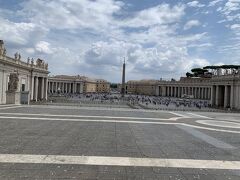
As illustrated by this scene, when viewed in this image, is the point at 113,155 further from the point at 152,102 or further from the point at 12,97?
the point at 152,102

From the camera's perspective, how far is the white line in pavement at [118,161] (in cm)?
1029

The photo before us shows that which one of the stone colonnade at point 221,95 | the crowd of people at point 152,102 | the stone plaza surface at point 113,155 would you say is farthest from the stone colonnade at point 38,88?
the stone plaza surface at point 113,155

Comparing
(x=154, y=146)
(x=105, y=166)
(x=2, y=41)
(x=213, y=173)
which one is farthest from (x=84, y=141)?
(x=2, y=41)

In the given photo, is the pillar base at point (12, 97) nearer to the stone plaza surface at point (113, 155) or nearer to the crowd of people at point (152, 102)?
the stone plaza surface at point (113, 155)

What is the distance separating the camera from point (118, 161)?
10.7 m

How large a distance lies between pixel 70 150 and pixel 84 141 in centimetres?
215

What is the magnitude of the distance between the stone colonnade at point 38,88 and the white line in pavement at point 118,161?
7130 centimetres

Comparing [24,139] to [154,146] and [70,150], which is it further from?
[154,146]

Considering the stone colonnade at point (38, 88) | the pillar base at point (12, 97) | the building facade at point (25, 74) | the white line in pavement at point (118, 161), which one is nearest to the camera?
the white line in pavement at point (118, 161)

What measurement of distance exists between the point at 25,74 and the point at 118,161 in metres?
66.8

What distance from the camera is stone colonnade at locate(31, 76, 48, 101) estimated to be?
266ft

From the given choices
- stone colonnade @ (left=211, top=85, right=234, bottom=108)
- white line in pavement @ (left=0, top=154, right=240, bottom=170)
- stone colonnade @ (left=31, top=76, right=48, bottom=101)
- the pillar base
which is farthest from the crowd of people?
white line in pavement @ (left=0, top=154, right=240, bottom=170)

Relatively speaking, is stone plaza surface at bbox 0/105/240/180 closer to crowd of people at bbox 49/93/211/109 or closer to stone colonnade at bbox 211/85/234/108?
crowd of people at bbox 49/93/211/109

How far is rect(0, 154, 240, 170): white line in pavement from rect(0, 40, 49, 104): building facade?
126ft
